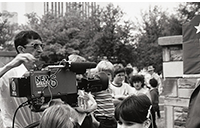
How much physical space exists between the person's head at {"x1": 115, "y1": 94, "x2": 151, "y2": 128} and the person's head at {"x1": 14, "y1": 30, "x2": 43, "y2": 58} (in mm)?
696

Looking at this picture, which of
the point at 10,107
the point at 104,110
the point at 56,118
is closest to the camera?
the point at 56,118

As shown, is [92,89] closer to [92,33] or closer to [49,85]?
[49,85]

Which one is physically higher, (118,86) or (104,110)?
(118,86)

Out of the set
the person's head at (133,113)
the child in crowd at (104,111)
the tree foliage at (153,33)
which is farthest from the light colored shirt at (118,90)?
the tree foliage at (153,33)

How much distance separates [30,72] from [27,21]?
23286 millimetres

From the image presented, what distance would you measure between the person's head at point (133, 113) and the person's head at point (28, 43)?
70 cm

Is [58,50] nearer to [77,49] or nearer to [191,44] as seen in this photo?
[77,49]

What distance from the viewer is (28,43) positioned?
67.7 inches

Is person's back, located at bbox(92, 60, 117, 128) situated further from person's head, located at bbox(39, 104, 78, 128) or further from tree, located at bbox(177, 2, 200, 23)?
tree, located at bbox(177, 2, 200, 23)

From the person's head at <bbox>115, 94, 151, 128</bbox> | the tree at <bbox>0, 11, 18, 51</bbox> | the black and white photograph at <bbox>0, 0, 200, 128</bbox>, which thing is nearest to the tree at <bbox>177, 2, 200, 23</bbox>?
the black and white photograph at <bbox>0, 0, 200, 128</bbox>

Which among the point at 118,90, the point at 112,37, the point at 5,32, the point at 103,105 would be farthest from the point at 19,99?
the point at 112,37

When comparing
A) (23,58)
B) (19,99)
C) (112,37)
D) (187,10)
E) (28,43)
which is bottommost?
(19,99)

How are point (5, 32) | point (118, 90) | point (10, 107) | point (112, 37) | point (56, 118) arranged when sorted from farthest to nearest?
point (112, 37)
point (5, 32)
point (118, 90)
point (10, 107)
point (56, 118)

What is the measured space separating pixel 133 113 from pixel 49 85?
2.05 feet
